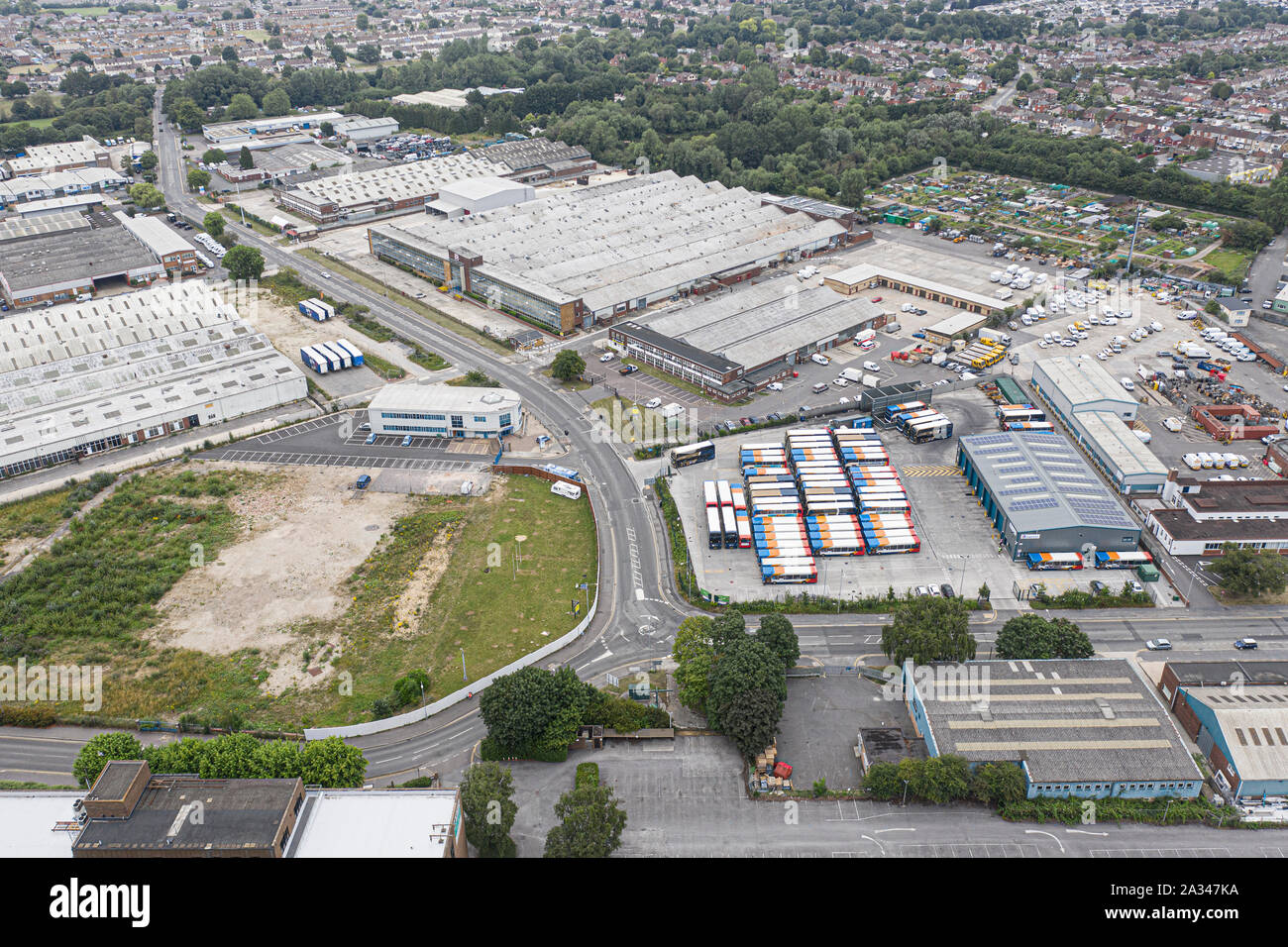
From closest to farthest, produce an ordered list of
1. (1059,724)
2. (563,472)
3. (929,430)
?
(1059,724)
(563,472)
(929,430)

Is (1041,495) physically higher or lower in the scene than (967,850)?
higher

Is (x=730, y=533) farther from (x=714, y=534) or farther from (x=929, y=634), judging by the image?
(x=929, y=634)

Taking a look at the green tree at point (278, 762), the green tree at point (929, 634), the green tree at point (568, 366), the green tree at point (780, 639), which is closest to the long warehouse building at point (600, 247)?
the green tree at point (568, 366)

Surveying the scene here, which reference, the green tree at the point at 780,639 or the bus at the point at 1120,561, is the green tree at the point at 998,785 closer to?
the green tree at the point at 780,639

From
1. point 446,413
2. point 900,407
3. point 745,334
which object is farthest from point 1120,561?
point 446,413

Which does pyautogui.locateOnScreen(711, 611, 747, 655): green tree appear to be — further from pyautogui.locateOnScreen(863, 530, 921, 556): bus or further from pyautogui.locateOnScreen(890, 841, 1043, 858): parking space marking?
pyautogui.locateOnScreen(863, 530, 921, 556): bus

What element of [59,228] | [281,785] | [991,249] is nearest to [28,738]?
[281,785]

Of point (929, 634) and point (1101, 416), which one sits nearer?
point (929, 634)
